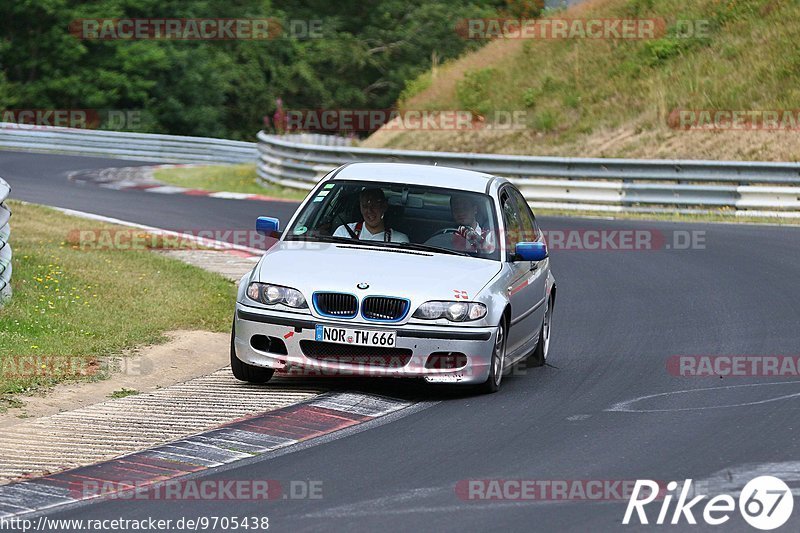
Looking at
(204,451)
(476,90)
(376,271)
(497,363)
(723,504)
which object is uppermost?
(476,90)

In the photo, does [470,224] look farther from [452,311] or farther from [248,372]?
[248,372]

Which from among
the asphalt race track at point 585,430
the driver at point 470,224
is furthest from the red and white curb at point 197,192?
the driver at point 470,224

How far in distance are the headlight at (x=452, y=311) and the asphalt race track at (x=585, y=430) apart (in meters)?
0.60

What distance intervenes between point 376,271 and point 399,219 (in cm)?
111

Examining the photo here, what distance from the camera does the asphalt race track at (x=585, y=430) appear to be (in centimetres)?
678

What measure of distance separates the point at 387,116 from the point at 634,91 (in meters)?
30.7

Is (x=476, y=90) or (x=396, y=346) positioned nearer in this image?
(x=396, y=346)

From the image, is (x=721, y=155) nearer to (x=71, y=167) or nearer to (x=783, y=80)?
(x=783, y=80)

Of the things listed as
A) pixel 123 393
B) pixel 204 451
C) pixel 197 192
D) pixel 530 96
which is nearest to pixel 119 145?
pixel 530 96

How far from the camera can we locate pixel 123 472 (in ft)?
24.7

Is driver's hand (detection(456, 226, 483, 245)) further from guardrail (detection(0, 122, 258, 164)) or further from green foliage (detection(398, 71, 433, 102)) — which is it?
guardrail (detection(0, 122, 258, 164))

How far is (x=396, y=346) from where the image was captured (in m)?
9.53

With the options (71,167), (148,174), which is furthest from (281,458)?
(71,167)

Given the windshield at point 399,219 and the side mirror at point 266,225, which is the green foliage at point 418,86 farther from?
the side mirror at point 266,225
